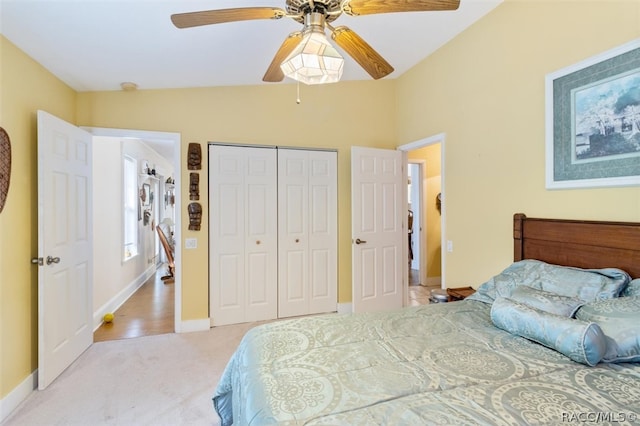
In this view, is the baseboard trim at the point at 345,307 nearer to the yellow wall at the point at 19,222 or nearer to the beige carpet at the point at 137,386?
the beige carpet at the point at 137,386

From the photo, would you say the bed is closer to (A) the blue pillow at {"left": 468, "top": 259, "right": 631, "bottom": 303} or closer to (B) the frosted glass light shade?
(A) the blue pillow at {"left": 468, "top": 259, "right": 631, "bottom": 303}

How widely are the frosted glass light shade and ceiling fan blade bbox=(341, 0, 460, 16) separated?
172 millimetres

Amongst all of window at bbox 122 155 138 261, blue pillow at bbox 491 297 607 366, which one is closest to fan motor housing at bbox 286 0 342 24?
blue pillow at bbox 491 297 607 366

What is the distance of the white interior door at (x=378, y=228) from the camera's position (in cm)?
353

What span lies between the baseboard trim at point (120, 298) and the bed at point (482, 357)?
268 centimetres

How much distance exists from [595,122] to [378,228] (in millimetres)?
2190

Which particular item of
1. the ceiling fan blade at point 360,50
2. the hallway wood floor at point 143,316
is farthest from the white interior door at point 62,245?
the ceiling fan blade at point 360,50

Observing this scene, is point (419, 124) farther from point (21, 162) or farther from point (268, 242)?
point (21, 162)

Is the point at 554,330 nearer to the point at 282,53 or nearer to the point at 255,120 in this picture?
the point at 282,53

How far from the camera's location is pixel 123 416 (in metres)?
1.93

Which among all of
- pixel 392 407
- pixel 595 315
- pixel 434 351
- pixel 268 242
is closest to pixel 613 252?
pixel 595 315

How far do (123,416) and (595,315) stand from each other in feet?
8.71

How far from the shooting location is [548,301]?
1.53 metres
